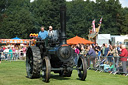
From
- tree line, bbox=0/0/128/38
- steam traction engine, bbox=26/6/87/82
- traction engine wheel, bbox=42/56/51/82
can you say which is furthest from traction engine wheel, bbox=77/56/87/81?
tree line, bbox=0/0/128/38

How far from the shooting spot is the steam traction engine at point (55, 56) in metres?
11.2

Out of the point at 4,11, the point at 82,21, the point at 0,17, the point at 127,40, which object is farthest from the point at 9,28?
the point at 127,40

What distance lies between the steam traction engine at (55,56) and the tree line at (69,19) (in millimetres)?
54834

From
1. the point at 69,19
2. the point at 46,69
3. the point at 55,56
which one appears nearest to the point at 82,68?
the point at 55,56

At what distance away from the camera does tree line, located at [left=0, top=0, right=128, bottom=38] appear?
6946cm

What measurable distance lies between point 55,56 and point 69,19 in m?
67.9

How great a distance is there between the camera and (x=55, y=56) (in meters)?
11.5

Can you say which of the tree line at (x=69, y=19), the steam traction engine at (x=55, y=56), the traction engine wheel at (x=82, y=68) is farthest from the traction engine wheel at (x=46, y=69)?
the tree line at (x=69, y=19)

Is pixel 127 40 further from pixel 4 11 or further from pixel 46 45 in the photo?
pixel 4 11

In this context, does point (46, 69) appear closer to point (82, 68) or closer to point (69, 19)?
point (82, 68)

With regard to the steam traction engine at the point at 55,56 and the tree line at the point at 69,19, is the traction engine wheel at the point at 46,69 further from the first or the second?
the tree line at the point at 69,19

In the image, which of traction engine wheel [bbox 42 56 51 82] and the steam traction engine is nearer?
traction engine wheel [bbox 42 56 51 82]

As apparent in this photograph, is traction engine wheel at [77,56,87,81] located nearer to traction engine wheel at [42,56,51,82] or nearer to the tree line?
traction engine wheel at [42,56,51,82]

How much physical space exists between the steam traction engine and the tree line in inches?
2159
